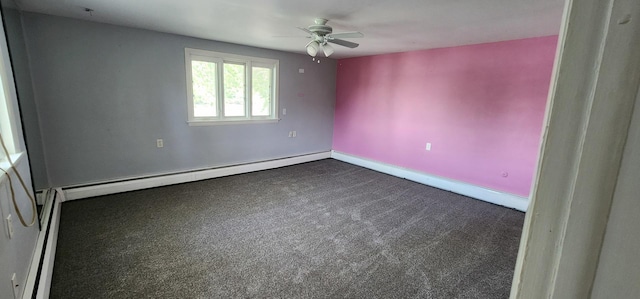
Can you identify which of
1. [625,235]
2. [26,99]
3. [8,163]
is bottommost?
[8,163]

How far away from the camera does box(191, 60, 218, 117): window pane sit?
431 centimetres

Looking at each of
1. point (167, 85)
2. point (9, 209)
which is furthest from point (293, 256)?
point (167, 85)

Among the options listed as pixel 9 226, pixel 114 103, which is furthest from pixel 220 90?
pixel 9 226

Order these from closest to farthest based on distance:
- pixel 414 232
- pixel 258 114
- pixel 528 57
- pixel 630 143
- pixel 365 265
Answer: pixel 630 143 < pixel 365 265 < pixel 414 232 < pixel 528 57 < pixel 258 114

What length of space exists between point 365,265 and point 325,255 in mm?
371

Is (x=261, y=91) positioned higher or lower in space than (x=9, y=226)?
higher

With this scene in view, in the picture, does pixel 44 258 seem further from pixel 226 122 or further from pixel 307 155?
pixel 307 155

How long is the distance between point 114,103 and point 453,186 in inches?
199

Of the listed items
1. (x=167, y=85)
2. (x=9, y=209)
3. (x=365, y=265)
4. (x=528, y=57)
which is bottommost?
(x=365, y=265)

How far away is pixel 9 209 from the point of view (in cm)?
163

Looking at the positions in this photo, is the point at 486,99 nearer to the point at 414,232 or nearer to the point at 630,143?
the point at 414,232

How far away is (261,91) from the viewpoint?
203 inches

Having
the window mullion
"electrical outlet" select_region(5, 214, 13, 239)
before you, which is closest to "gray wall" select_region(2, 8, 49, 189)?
"electrical outlet" select_region(5, 214, 13, 239)

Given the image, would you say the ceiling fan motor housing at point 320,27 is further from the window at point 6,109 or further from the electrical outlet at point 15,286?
the electrical outlet at point 15,286
